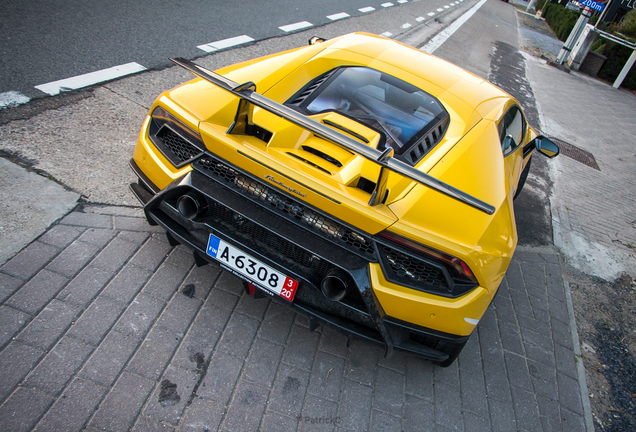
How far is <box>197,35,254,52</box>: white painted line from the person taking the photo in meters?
5.82

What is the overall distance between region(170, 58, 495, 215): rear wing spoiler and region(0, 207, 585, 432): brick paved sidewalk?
2.89 feet

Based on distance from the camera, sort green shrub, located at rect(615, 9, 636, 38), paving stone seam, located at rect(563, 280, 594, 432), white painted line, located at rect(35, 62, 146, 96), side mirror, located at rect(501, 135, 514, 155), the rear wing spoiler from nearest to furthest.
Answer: the rear wing spoiler < paving stone seam, located at rect(563, 280, 594, 432) < side mirror, located at rect(501, 135, 514, 155) < white painted line, located at rect(35, 62, 146, 96) < green shrub, located at rect(615, 9, 636, 38)

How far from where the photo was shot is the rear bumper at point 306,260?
1.88 m

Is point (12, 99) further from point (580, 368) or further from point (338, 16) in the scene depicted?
point (338, 16)

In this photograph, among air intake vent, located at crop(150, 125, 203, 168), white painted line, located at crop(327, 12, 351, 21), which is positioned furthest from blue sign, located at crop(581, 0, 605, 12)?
air intake vent, located at crop(150, 125, 203, 168)

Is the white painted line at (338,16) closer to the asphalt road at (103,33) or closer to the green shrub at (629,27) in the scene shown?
the asphalt road at (103,33)

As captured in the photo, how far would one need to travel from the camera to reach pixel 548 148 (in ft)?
11.2

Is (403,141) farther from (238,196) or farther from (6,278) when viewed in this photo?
(6,278)

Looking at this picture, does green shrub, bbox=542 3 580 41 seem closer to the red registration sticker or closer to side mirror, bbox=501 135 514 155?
side mirror, bbox=501 135 514 155

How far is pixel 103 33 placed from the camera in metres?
5.27

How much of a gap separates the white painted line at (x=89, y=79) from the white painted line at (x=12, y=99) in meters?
0.23

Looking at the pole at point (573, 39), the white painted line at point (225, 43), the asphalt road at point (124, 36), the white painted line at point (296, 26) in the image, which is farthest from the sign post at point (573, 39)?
the white painted line at point (225, 43)

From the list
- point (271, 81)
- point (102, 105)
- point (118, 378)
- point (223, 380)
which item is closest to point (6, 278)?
point (118, 378)

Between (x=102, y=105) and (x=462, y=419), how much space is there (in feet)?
13.2
